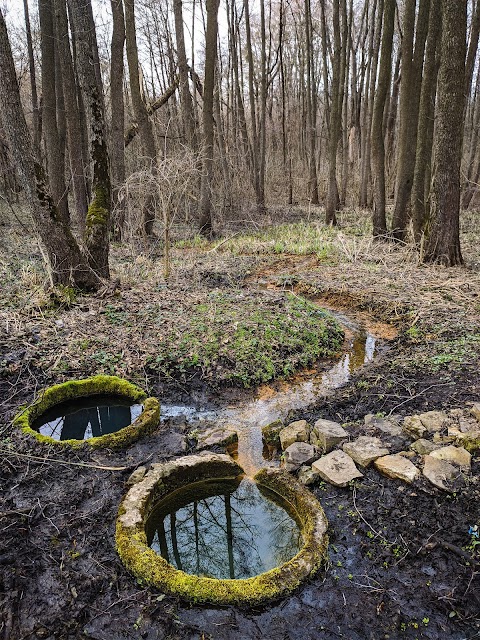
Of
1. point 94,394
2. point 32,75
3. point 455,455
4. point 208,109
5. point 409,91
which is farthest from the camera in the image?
point 32,75

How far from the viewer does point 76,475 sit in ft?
11.3

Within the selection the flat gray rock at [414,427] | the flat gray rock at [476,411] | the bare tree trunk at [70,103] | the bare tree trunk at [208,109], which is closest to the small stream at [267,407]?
the flat gray rock at [414,427]

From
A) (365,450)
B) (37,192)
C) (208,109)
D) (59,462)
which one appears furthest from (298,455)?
(208,109)

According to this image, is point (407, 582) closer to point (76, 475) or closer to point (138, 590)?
point (138, 590)

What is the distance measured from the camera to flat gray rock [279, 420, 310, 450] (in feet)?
12.7

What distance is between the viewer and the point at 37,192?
585 cm

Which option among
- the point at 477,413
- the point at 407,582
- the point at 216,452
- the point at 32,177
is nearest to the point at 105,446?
the point at 216,452

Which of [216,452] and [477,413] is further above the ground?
[477,413]

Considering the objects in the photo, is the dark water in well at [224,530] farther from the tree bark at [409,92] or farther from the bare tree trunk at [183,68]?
the bare tree trunk at [183,68]

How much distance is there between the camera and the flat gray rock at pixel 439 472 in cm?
308

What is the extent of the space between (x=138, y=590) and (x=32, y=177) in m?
5.26

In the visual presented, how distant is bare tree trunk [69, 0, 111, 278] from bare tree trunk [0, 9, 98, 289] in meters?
0.39

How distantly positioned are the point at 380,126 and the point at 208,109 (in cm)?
431

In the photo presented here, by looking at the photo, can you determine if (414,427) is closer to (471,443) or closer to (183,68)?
(471,443)
